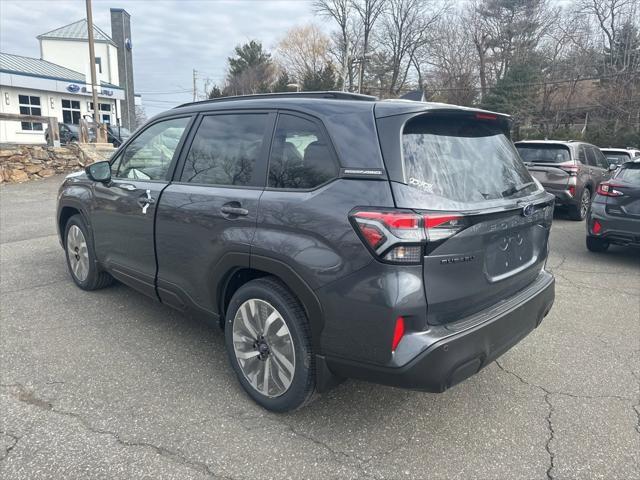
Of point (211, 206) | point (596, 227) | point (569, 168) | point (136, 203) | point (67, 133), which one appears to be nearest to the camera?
point (211, 206)

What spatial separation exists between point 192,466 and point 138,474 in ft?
0.83

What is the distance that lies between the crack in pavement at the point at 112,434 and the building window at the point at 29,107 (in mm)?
35023

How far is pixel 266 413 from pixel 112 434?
0.85 metres

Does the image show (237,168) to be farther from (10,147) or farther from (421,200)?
(10,147)

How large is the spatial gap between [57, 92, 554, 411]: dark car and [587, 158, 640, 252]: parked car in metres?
3.95

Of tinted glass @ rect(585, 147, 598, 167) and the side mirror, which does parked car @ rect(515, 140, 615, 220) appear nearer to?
tinted glass @ rect(585, 147, 598, 167)

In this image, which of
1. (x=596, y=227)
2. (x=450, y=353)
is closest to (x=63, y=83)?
(x=596, y=227)

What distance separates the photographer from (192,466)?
8.00 ft

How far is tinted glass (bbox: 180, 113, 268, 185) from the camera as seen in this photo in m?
3.05

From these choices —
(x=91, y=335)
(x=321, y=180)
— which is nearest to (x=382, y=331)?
(x=321, y=180)

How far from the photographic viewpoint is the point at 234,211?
115 inches

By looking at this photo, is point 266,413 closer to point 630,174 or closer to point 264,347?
point 264,347

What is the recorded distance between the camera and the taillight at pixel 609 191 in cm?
646

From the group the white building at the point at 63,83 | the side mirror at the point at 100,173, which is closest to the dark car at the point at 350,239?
the side mirror at the point at 100,173
